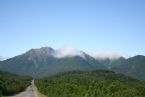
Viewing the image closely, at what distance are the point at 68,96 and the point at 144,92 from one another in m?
Result: 41.2

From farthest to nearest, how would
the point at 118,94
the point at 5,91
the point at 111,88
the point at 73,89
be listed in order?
the point at 5,91
the point at 73,89
the point at 111,88
the point at 118,94

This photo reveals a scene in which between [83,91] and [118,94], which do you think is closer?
[118,94]

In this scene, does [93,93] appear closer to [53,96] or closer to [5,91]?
[53,96]

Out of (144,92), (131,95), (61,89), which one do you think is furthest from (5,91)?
(131,95)

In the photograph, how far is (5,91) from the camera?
648 feet

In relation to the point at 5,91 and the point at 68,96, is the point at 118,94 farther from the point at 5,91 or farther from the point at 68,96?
the point at 5,91

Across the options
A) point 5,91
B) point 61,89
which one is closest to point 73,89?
point 61,89

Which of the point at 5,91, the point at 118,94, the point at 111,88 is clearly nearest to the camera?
the point at 118,94

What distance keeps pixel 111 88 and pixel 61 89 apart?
39.7m

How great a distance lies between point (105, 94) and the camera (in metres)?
126

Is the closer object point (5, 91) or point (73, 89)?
point (73, 89)

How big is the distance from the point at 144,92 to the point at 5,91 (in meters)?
82.9

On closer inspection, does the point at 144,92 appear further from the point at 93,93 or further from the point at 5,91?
the point at 5,91

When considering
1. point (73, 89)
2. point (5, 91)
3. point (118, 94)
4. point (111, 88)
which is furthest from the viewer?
point (5, 91)
